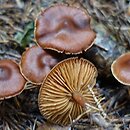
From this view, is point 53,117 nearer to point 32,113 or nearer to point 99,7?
point 32,113

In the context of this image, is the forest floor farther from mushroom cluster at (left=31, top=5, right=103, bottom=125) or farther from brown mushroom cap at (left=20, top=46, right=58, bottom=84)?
brown mushroom cap at (left=20, top=46, right=58, bottom=84)

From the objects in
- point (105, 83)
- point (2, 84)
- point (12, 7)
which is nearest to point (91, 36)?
point (105, 83)

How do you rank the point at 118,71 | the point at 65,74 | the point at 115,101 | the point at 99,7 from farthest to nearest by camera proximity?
the point at 99,7
the point at 115,101
the point at 118,71
the point at 65,74

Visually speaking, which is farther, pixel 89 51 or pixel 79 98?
pixel 89 51

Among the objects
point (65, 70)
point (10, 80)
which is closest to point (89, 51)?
point (65, 70)

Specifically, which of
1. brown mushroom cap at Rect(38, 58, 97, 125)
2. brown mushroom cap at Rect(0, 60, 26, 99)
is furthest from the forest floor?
brown mushroom cap at Rect(0, 60, 26, 99)

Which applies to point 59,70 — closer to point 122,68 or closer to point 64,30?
point 64,30
